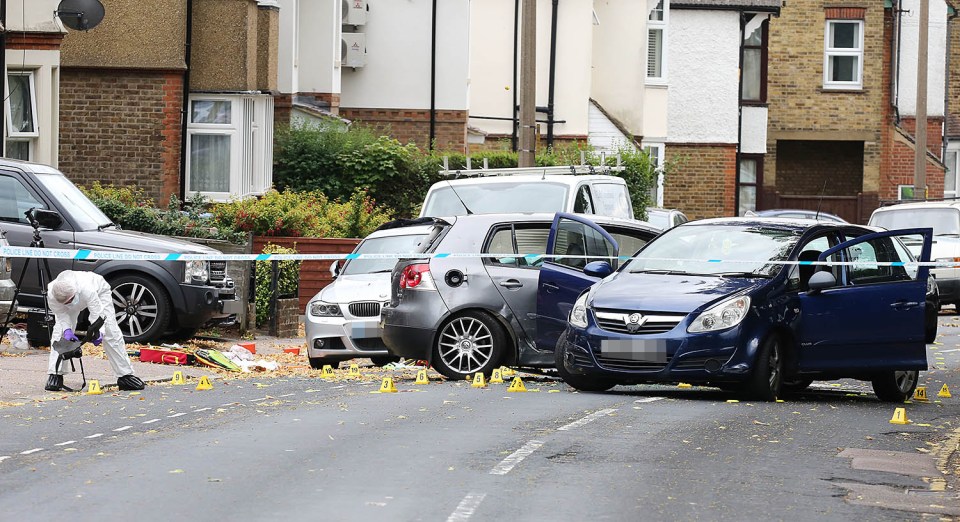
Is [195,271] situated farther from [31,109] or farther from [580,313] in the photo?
[31,109]

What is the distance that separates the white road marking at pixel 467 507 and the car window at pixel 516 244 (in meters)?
6.36

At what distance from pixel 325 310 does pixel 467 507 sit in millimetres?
8822

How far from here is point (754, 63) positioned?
4709cm

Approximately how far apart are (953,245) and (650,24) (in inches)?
683

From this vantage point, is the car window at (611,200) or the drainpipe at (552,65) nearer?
the car window at (611,200)

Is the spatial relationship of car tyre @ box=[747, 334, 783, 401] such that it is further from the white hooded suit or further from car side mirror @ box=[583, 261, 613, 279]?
the white hooded suit

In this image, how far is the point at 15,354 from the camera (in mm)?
16219

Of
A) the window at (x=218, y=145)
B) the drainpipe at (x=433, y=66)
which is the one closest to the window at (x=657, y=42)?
the drainpipe at (x=433, y=66)

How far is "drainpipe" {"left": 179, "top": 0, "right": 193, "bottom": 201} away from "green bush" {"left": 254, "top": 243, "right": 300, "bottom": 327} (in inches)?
169

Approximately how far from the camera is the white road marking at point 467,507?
7.68m

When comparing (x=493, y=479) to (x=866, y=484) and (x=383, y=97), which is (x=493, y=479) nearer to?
(x=866, y=484)

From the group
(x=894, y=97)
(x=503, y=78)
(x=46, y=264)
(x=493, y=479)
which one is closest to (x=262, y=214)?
(x=46, y=264)

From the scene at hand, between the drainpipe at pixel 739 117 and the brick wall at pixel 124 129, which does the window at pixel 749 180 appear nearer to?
the drainpipe at pixel 739 117

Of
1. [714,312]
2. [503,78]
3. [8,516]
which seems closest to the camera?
[8,516]
